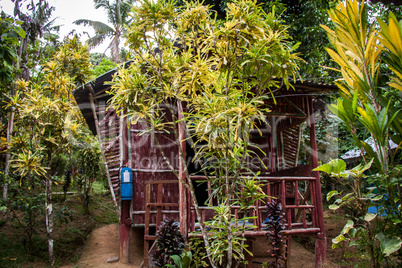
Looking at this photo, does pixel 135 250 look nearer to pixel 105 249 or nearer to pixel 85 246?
pixel 105 249

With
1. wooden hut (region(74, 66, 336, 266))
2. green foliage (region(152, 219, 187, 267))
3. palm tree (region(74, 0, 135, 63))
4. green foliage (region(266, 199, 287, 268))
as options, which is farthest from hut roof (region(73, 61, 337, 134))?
palm tree (region(74, 0, 135, 63))

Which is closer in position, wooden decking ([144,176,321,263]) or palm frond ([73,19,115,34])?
wooden decking ([144,176,321,263])

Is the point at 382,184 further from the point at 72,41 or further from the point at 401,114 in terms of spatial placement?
the point at 72,41

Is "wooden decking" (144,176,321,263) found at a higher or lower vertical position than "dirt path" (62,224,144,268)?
higher

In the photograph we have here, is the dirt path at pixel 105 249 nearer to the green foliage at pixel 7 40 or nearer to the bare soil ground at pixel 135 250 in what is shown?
the bare soil ground at pixel 135 250

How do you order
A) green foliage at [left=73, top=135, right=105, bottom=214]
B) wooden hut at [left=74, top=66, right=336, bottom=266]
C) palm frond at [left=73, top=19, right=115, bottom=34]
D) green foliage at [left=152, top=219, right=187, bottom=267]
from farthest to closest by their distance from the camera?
palm frond at [left=73, top=19, right=115, bottom=34] → green foliage at [left=73, top=135, right=105, bottom=214] → wooden hut at [left=74, top=66, right=336, bottom=266] → green foliage at [left=152, top=219, right=187, bottom=267]

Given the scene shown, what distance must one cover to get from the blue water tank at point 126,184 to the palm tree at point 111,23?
15.1m

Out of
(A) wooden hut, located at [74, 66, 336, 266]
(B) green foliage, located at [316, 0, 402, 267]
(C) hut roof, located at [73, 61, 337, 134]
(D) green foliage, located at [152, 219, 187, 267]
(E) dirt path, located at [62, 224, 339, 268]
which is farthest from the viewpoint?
(E) dirt path, located at [62, 224, 339, 268]

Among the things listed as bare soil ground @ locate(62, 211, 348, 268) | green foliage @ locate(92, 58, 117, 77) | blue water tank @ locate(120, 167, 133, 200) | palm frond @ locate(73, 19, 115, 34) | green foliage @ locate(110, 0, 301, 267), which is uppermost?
palm frond @ locate(73, 19, 115, 34)

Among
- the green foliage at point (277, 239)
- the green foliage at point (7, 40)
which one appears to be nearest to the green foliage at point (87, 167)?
the green foliage at point (7, 40)

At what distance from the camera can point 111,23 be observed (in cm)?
2033

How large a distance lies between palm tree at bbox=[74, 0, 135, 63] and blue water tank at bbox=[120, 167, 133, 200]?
49.5 feet

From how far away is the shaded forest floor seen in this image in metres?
6.30

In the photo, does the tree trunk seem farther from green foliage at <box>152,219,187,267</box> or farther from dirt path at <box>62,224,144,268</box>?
green foliage at <box>152,219,187,267</box>
